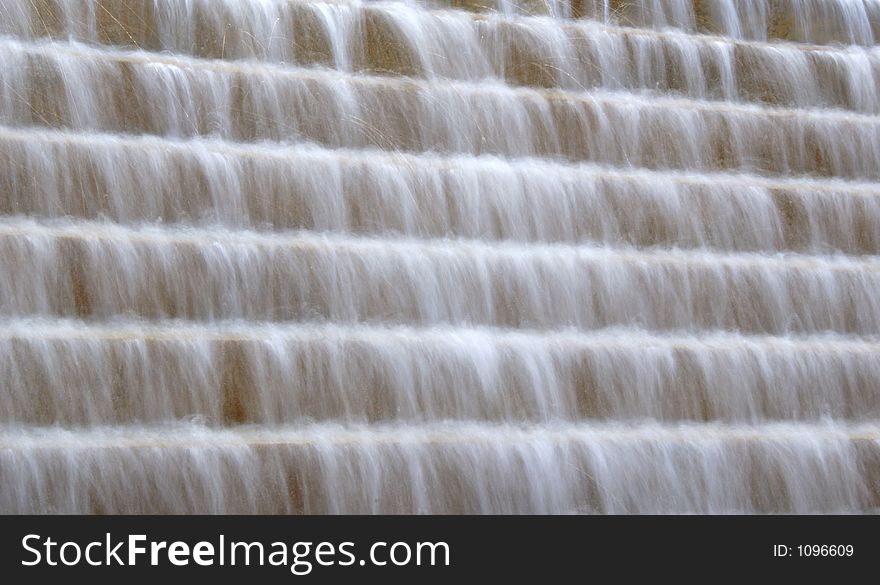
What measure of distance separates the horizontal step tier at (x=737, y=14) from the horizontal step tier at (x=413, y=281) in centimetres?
211

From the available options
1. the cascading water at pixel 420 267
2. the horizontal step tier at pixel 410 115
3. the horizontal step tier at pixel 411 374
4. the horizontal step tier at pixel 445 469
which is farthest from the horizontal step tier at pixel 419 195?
the horizontal step tier at pixel 445 469

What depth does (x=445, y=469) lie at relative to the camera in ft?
24.8

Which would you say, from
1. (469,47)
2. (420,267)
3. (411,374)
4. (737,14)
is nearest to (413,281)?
(420,267)

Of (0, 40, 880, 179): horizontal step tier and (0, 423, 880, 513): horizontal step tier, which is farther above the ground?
(0, 40, 880, 179): horizontal step tier

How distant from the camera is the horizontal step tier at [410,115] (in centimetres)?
823

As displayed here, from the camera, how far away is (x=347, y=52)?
918cm

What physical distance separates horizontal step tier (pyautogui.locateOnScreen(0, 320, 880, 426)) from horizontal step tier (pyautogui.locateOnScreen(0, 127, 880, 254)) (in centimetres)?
76

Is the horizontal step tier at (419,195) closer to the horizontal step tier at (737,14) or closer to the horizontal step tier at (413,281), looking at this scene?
the horizontal step tier at (413,281)

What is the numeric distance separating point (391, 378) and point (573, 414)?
45.7 inches

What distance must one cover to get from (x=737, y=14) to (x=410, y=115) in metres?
3.23

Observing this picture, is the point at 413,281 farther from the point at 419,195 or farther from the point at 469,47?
the point at 469,47

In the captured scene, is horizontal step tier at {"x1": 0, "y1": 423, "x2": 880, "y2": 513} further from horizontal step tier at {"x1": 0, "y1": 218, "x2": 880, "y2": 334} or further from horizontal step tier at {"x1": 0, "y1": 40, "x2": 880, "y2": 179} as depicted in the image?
horizontal step tier at {"x1": 0, "y1": 40, "x2": 880, "y2": 179}

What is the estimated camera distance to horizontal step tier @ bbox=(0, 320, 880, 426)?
7.18m

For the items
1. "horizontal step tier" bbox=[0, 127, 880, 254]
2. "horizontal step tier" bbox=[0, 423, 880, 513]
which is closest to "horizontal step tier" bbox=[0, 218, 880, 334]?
"horizontal step tier" bbox=[0, 127, 880, 254]
